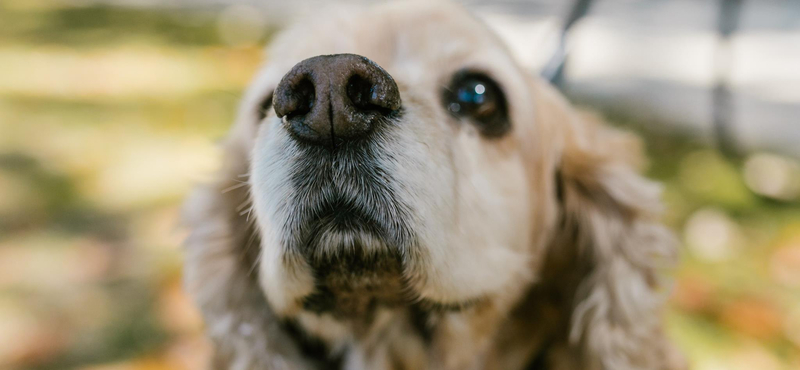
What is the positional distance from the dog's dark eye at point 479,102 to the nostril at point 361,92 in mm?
371

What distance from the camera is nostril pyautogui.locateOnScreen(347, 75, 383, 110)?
3.16ft

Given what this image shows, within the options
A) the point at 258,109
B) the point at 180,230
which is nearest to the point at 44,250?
the point at 180,230

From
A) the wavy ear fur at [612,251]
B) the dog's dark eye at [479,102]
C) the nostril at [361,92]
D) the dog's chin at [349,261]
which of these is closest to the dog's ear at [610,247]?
the wavy ear fur at [612,251]

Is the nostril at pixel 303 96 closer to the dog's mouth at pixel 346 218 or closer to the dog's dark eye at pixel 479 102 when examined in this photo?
the dog's mouth at pixel 346 218

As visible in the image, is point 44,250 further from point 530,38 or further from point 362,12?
point 530,38

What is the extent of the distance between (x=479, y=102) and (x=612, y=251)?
0.57 meters

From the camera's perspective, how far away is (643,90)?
4012mm

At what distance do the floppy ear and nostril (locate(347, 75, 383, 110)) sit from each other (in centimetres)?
49

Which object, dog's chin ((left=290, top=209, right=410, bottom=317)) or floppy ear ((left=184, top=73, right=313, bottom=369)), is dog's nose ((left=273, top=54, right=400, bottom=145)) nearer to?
dog's chin ((left=290, top=209, right=410, bottom=317))

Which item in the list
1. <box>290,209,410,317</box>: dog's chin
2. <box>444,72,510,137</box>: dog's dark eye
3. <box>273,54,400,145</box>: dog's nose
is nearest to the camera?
<box>273,54,400,145</box>: dog's nose

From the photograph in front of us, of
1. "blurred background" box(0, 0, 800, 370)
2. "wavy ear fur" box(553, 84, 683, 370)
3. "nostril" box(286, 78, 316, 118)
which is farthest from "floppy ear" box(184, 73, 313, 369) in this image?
"wavy ear fur" box(553, 84, 683, 370)

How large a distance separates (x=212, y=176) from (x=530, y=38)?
3.10 m

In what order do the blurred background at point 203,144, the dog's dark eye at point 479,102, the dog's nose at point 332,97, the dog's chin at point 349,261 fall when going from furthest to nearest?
1. the blurred background at point 203,144
2. the dog's dark eye at point 479,102
3. the dog's chin at point 349,261
4. the dog's nose at point 332,97

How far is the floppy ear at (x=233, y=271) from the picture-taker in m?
1.39
